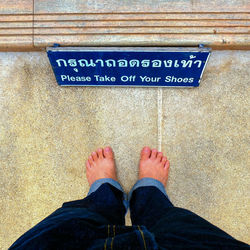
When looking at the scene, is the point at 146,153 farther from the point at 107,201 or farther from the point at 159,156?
the point at 107,201

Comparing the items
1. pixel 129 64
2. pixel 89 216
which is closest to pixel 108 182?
pixel 89 216

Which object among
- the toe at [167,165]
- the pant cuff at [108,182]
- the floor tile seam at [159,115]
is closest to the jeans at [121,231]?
the pant cuff at [108,182]

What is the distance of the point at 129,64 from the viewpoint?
1.17m

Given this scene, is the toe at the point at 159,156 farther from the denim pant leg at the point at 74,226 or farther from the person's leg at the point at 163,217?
the denim pant leg at the point at 74,226

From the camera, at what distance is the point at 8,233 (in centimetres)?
138

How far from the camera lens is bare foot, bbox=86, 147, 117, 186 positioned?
4.27ft

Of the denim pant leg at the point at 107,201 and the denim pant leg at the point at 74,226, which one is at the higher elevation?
the denim pant leg at the point at 74,226

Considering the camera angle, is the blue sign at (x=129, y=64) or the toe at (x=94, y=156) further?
the toe at (x=94, y=156)

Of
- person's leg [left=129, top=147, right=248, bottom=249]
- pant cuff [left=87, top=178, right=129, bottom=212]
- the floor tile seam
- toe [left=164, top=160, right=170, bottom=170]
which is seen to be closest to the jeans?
person's leg [left=129, top=147, right=248, bottom=249]

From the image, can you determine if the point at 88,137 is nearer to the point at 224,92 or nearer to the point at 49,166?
the point at 49,166

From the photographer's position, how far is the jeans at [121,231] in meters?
0.70

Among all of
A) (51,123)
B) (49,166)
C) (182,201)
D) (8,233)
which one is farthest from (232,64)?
(8,233)

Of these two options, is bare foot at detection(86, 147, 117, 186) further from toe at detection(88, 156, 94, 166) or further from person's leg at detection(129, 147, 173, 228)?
person's leg at detection(129, 147, 173, 228)

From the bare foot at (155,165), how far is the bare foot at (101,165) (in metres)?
0.18
